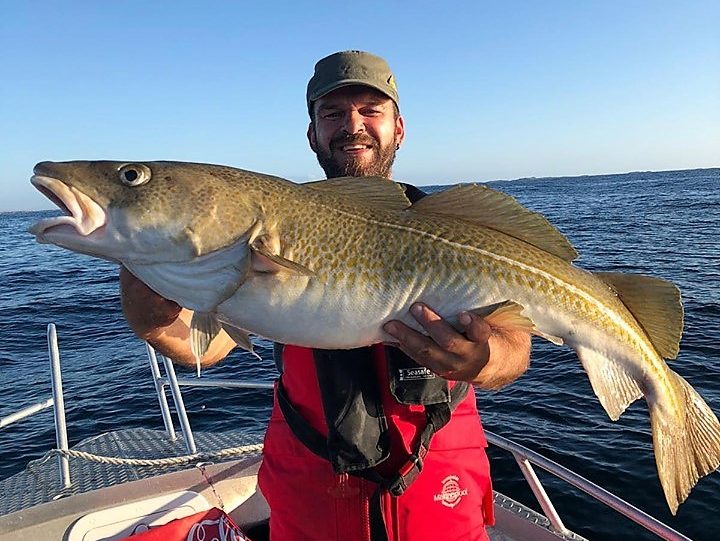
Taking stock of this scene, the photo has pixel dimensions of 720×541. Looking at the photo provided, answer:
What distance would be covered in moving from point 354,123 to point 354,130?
47 mm

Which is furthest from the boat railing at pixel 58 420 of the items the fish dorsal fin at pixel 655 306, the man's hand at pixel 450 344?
the fish dorsal fin at pixel 655 306

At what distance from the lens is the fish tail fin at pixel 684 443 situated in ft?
10.0

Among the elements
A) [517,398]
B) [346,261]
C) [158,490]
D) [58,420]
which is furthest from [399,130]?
[517,398]

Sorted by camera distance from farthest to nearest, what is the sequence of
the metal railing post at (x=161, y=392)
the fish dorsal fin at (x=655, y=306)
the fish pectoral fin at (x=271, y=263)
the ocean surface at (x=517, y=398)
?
1. the ocean surface at (x=517, y=398)
2. the metal railing post at (x=161, y=392)
3. the fish dorsal fin at (x=655, y=306)
4. the fish pectoral fin at (x=271, y=263)

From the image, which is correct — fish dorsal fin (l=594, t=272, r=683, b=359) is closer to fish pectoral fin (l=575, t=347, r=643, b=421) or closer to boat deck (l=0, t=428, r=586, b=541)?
fish pectoral fin (l=575, t=347, r=643, b=421)

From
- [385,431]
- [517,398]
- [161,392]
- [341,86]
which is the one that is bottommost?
[517,398]

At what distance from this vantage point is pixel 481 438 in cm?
323

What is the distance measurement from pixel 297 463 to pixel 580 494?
21.3ft

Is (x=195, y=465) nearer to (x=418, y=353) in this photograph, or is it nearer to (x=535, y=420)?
(x=418, y=353)

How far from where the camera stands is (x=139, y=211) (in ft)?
8.59

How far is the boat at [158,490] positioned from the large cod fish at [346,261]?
1.38m

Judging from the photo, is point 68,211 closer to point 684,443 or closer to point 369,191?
point 369,191

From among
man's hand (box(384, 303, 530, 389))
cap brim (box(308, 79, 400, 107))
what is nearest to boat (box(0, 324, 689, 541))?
man's hand (box(384, 303, 530, 389))

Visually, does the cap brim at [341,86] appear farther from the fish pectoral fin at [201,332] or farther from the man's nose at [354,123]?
the fish pectoral fin at [201,332]
